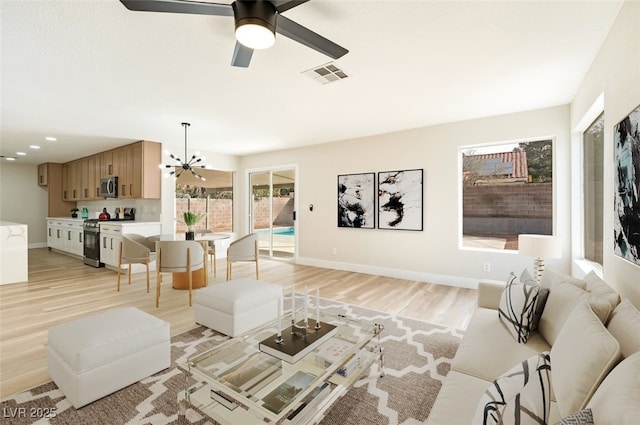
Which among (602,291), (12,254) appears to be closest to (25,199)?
(12,254)

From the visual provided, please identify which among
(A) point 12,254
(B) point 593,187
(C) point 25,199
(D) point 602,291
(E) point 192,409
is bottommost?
(E) point 192,409

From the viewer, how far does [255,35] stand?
1699 mm

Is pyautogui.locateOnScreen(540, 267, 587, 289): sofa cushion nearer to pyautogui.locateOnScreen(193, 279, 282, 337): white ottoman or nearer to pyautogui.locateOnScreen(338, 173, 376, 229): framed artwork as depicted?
pyautogui.locateOnScreen(193, 279, 282, 337): white ottoman

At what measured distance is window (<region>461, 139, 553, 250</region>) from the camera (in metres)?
3.94

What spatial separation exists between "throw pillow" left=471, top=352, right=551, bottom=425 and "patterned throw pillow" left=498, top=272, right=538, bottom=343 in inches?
27.0

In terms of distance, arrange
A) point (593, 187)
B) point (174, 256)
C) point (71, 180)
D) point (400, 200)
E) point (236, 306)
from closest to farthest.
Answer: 1. point (236, 306)
2. point (593, 187)
3. point (174, 256)
4. point (400, 200)
5. point (71, 180)

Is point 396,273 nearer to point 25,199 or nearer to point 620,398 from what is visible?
point 620,398

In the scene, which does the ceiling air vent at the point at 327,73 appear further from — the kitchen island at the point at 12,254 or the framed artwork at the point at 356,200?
the kitchen island at the point at 12,254

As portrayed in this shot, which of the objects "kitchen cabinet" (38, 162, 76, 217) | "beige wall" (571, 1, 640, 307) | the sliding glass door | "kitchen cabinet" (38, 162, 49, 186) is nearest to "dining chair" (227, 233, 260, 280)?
the sliding glass door

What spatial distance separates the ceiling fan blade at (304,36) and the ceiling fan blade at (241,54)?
295 mm

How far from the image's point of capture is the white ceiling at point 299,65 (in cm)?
200

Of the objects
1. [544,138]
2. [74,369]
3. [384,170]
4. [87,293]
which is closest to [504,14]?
[544,138]

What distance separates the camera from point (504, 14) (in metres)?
2.00

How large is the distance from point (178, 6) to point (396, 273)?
4553 mm
